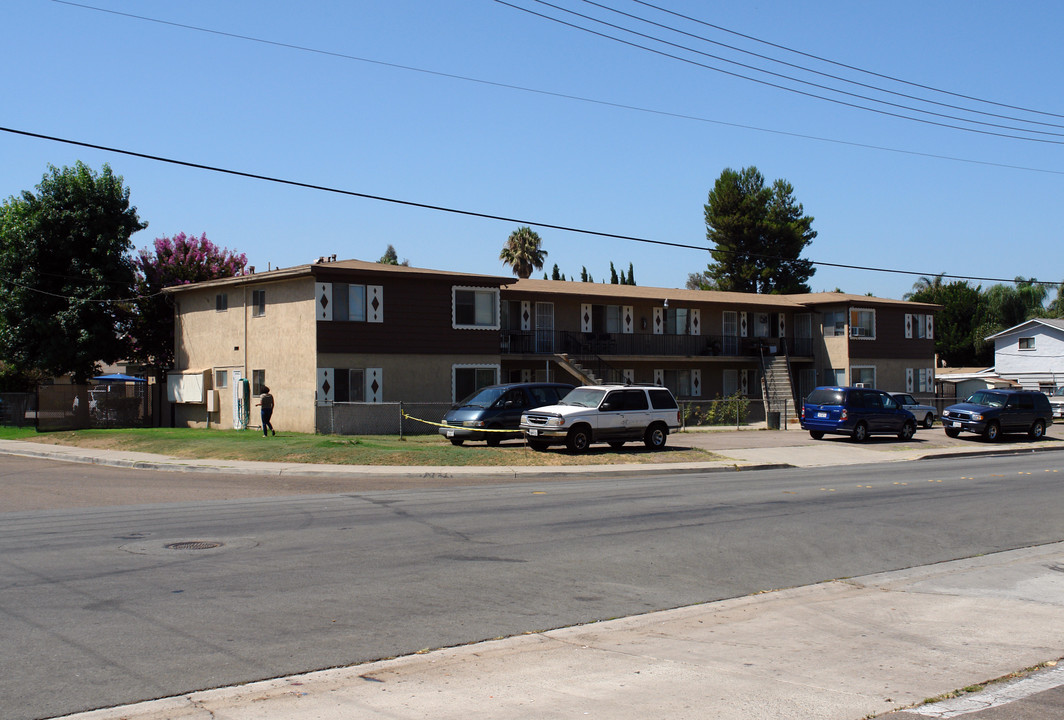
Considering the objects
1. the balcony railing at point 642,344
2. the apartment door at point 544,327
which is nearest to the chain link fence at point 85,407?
the balcony railing at point 642,344

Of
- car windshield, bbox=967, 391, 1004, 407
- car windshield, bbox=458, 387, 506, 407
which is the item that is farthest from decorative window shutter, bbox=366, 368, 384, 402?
car windshield, bbox=967, 391, 1004, 407

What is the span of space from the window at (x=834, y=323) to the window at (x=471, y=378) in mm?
21928

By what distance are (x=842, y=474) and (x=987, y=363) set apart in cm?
7066

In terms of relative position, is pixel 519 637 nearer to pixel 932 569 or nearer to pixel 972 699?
pixel 972 699

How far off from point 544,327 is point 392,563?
108ft

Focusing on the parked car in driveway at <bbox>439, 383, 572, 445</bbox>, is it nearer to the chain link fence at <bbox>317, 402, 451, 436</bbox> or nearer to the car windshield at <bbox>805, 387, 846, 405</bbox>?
the chain link fence at <bbox>317, 402, 451, 436</bbox>

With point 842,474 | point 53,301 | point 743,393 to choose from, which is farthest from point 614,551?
point 743,393

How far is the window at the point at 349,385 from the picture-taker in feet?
108

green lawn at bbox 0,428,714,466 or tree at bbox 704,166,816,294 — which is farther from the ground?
tree at bbox 704,166,816,294

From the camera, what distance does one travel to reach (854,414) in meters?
32.2

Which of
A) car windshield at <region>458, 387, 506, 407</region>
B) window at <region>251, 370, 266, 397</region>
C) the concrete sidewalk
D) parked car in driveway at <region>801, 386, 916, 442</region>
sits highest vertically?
window at <region>251, 370, 266, 397</region>

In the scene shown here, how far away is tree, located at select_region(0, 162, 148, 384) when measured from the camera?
39.9 meters

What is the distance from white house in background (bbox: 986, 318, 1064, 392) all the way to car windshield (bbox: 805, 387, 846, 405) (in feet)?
129

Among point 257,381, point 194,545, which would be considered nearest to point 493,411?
point 257,381
